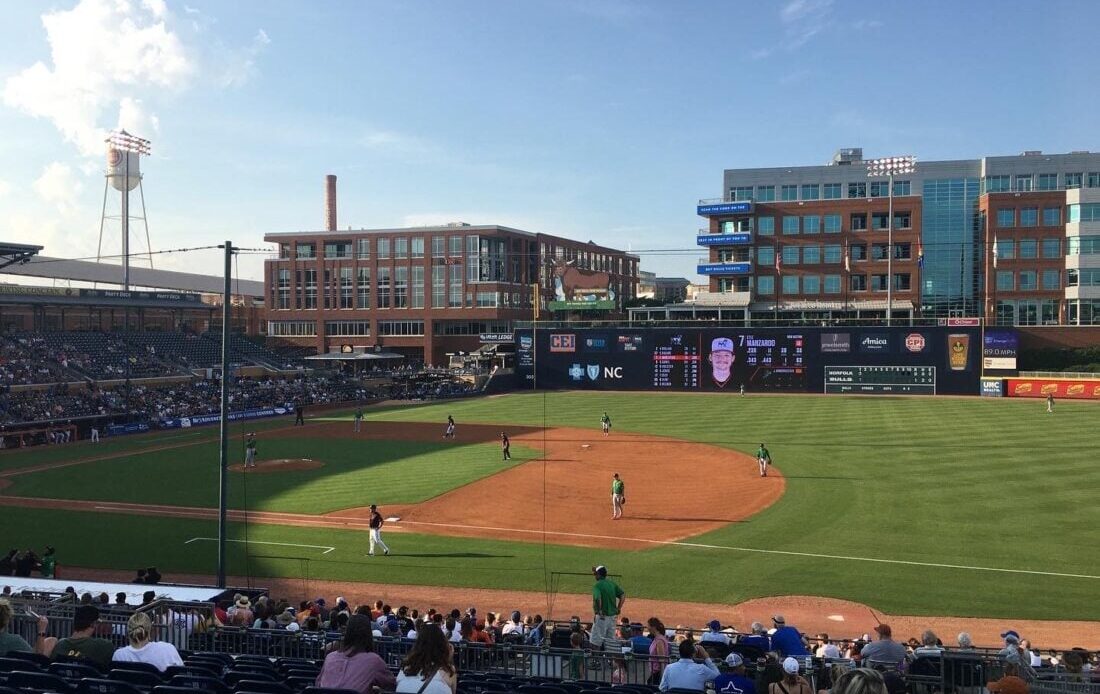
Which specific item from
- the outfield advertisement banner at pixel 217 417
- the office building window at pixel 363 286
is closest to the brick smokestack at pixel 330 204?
the office building window at pixel 363 286

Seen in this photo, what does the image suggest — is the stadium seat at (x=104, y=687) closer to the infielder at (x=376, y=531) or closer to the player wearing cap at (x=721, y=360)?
the infielder at (x=376, y=531)

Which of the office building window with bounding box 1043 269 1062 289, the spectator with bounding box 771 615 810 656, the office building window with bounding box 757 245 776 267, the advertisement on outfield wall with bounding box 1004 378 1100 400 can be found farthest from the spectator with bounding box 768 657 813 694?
the office building window with bounding box 1043 269 1062 289

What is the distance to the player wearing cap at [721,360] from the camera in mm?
73875

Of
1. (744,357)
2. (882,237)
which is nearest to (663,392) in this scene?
(744,357)

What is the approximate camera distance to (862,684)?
4141 mm

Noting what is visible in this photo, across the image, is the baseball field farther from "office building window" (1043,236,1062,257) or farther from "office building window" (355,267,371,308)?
"office building window" (355,267,371,308)

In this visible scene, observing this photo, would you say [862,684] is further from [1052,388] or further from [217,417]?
[1052,388]

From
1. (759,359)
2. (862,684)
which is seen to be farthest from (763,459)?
(759,359)

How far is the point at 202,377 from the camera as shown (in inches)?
2721

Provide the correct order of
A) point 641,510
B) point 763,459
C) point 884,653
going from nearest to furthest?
point 884,653 → point 641,510 → point 763,459

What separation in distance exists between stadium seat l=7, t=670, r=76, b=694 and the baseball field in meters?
14.1

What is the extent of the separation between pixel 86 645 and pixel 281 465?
32.0 meters

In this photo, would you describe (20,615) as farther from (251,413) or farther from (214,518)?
(251,413)

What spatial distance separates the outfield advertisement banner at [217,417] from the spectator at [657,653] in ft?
147
